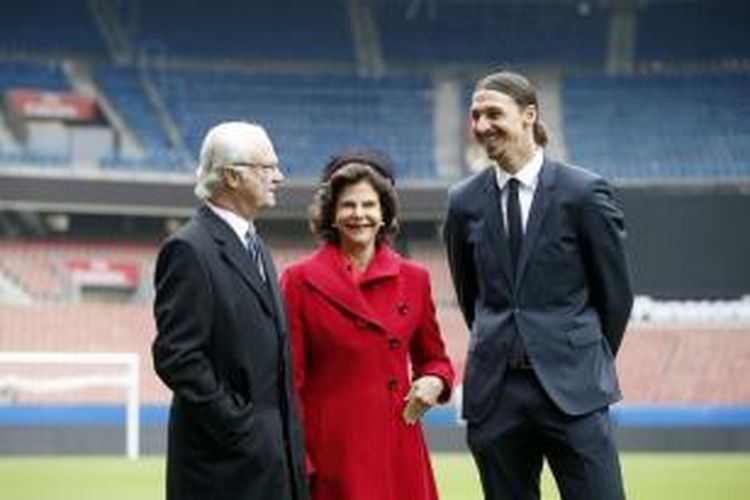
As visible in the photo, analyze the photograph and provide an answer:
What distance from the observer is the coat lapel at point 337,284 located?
5266 millimetres

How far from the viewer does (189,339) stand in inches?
186

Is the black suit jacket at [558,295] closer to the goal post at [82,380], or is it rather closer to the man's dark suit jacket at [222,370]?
the man's dark suit jacket at [222,370]

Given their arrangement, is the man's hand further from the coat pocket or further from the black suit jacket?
the coat pocket

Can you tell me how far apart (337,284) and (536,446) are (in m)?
0.82

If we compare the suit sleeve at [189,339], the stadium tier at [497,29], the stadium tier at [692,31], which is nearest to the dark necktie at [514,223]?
the suit sleeve at [189,339]

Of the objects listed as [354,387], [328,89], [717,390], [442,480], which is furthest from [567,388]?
[328,89]

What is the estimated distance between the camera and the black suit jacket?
5070 millimetres

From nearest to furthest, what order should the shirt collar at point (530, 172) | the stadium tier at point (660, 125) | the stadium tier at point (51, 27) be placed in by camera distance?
the shirt collar at point (530, 172) < the stadium tier at point (660, 125) < the stadium tier at point (51, 27)

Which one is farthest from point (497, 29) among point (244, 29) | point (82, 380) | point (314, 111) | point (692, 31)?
point (82, 380)

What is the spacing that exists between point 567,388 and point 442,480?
34.5 ft

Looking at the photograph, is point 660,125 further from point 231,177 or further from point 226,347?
point 226,347

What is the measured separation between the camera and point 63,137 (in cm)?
3195

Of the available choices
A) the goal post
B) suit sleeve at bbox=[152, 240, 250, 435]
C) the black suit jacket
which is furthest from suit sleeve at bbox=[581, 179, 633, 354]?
the goal post

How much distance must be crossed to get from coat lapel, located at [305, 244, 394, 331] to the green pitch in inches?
299
